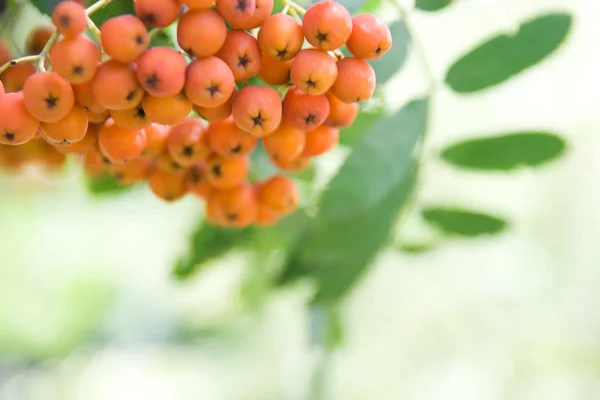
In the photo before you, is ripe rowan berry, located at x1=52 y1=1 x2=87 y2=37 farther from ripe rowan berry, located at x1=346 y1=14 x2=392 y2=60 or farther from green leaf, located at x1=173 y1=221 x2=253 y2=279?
green leaf, located at x1=173 y1=221 x2=253 y2=279

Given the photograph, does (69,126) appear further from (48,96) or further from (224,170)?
(224,170)


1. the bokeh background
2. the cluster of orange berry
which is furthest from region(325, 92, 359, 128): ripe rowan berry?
the bokeh background

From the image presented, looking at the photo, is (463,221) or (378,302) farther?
(378,302)

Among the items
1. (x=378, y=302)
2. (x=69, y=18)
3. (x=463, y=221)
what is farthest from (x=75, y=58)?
(x=378, y=302)

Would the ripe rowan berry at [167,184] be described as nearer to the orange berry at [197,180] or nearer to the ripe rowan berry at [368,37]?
the orange berry at [197,180]

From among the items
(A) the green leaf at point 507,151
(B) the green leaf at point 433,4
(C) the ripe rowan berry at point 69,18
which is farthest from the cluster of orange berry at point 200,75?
(A) the green leaf at point 507,151

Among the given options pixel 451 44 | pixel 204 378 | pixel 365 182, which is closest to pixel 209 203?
pixel 365 182
